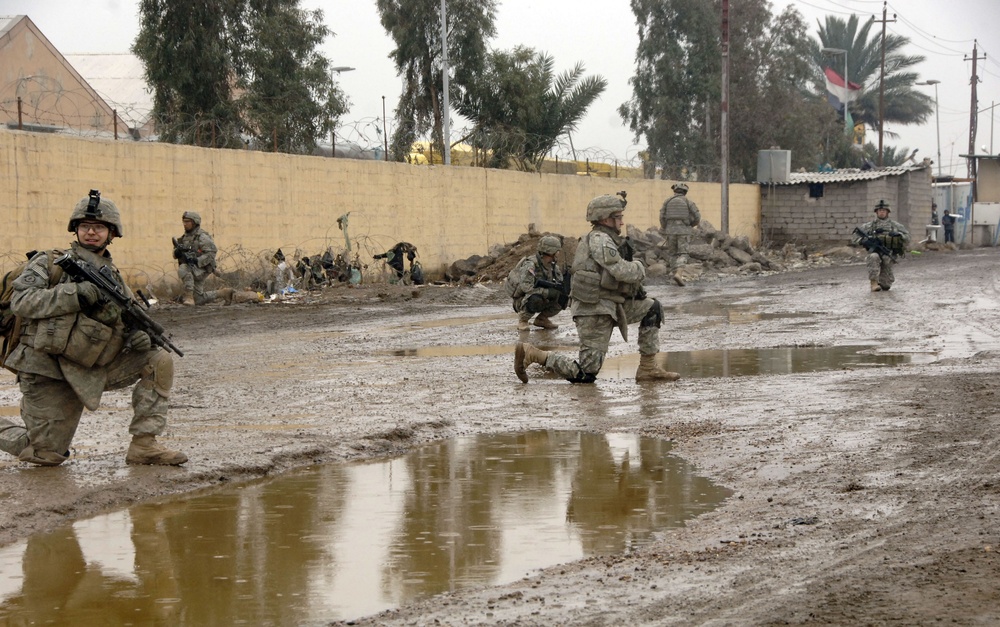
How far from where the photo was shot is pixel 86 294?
5594 millimetres

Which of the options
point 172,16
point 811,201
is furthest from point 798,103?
point 172,16

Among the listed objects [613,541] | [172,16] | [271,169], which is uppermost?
[172,16]

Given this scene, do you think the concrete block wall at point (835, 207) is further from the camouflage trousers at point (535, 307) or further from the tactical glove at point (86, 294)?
the tactical glove at point (86, 294)

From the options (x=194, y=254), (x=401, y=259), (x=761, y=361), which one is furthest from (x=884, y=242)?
(x=194, y=254)

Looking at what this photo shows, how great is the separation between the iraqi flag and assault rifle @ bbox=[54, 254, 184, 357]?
52885 mm

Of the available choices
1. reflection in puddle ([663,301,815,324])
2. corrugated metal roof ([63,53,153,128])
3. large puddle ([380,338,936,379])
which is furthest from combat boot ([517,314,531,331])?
corrugated metal roof ([63,53,153,128])

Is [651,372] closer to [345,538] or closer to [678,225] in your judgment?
[345,538]

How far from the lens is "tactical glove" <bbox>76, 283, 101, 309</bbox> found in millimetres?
5582

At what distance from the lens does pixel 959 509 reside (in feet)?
15.5

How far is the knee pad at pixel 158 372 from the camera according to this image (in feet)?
19.5

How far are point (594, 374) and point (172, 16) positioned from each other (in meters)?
21.5

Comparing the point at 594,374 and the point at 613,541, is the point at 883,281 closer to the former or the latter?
the point at 594,374

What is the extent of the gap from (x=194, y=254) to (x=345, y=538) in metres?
12.6

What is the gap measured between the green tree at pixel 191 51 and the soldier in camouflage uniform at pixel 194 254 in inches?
439
